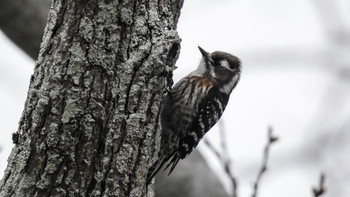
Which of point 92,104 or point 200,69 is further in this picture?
point 200,69

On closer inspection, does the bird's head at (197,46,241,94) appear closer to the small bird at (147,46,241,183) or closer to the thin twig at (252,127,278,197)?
the small bird at (147,46,241,183)

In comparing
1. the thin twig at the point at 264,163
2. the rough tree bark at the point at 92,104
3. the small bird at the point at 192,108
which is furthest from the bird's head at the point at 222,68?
the rough tree bark at the point at 92,104

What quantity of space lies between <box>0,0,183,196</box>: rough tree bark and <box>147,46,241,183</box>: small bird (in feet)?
4.68

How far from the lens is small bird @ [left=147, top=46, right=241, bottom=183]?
187 inches

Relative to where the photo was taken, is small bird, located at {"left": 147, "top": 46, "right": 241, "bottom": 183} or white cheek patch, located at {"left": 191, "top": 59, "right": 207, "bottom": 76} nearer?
small bird, located at {"left": 147, "top": 46, "right": 241, "bottom": 183}

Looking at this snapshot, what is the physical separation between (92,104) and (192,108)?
7.22 ft

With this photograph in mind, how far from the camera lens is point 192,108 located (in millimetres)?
4980

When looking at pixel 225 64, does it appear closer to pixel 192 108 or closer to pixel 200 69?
pixel 200 69

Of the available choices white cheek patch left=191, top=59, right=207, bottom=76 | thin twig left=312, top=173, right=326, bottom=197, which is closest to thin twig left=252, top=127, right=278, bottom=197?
thin twig left=312, top=173, right=326, bottom=197

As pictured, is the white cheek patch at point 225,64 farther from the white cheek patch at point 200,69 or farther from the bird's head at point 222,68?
the white cheek patch at point 200,69

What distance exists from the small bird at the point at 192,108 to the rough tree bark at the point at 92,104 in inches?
56.1

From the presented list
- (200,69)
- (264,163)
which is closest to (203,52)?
(200,69)

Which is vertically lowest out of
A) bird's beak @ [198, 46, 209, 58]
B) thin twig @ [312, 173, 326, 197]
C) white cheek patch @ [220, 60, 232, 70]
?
thin twig @ [312, 173, 326, 197]

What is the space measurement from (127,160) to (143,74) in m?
0.51
